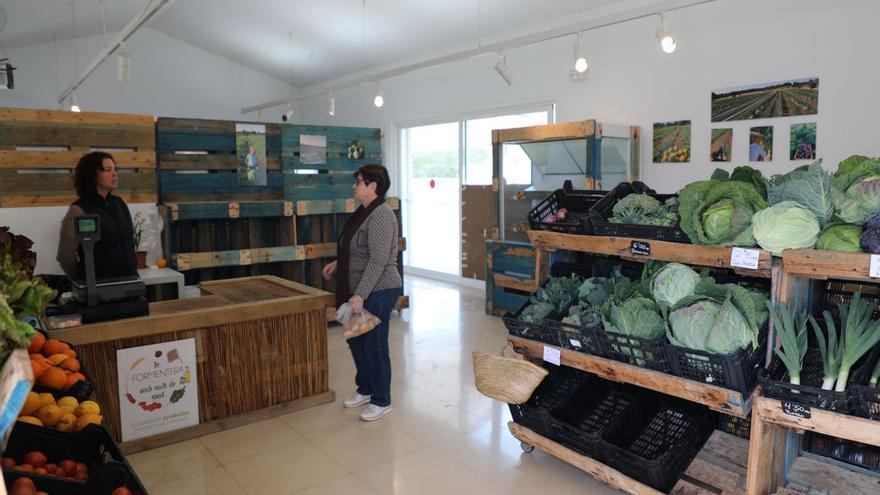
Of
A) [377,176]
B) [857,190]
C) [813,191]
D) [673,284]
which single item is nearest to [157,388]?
[377,176]

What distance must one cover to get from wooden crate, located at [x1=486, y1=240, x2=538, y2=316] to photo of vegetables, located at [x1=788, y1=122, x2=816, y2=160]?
8.28ft

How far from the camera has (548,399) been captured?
3.42 m

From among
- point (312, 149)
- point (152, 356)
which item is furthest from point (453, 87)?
point (152, 356)

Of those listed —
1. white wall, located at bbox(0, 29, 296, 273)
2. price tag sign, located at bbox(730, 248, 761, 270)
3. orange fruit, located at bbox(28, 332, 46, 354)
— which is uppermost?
white wall, located at bbox(0, 29, 296, 273)

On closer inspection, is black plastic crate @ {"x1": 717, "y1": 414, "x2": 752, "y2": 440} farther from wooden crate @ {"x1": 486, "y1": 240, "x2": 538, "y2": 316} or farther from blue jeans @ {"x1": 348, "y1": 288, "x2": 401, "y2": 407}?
wooden crate @ {"x1": 486, "y1": 240, "x2": 538, "y2": 316}

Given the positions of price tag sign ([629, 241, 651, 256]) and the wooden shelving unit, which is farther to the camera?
price tag sign ([629, 241, 651, 256])

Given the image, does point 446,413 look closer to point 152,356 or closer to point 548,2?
point 152,356

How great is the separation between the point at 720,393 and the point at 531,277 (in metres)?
4.02

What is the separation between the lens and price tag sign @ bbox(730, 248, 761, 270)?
8.39 ft

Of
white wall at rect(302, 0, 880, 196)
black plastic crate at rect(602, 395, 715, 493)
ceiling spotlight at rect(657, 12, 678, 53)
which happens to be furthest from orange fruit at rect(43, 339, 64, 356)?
white wall at rect(302, 0, 880, 196)

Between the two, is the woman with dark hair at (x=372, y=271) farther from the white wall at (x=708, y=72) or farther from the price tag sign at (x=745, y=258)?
the white wall at (x=708, y=72)

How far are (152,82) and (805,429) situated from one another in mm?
11266

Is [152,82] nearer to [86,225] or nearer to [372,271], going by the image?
[86,225]

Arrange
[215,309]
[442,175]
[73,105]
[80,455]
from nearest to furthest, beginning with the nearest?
[80,455]
[215,309]
[73,105]
[442,175]
